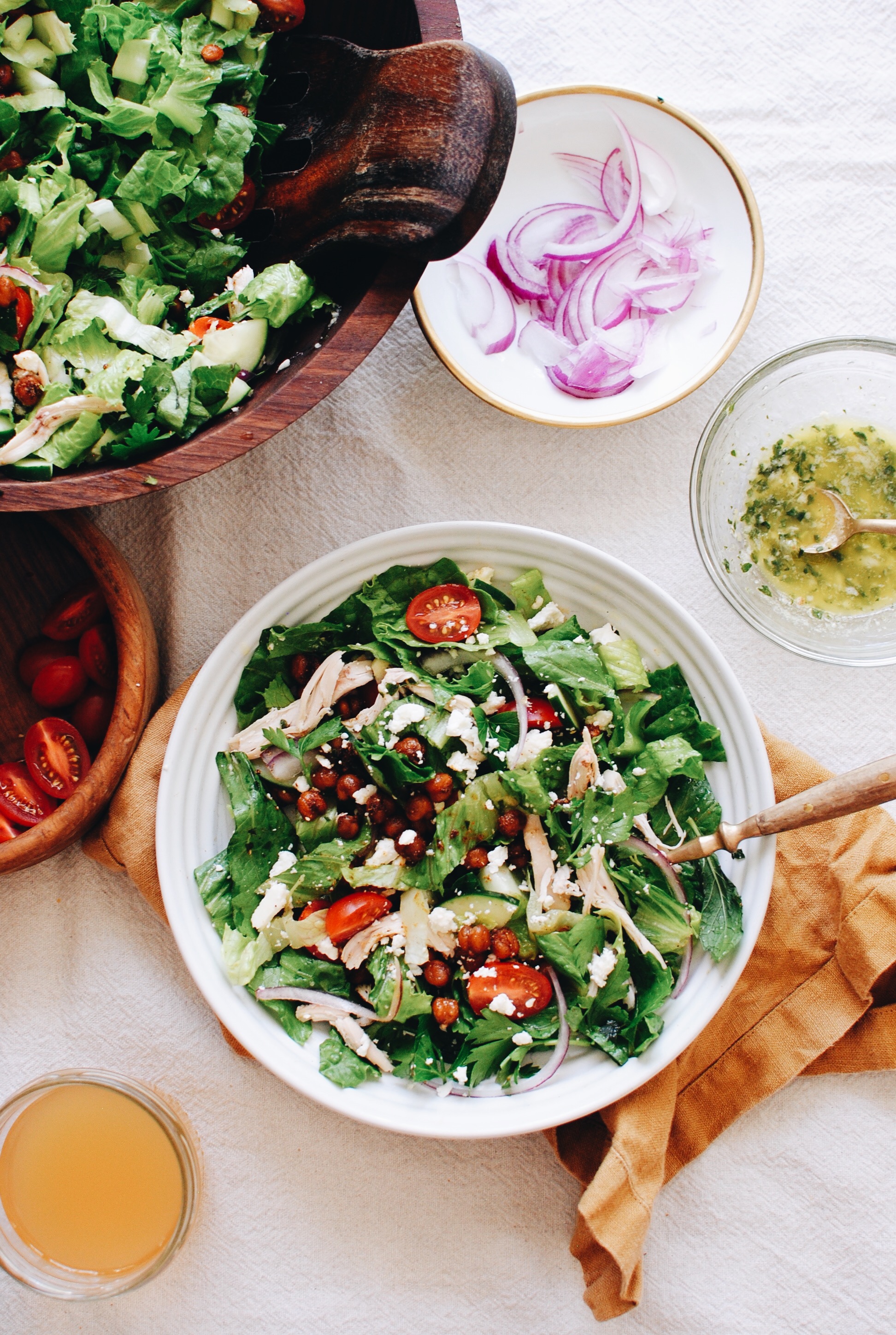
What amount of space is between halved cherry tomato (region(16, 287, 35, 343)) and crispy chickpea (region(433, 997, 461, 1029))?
1.32 meters

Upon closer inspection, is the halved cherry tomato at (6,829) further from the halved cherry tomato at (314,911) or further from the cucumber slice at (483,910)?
the cucumber slice at (483,910)

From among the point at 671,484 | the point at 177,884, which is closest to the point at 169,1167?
the point at 177,884

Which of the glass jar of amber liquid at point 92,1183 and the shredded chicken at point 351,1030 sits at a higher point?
the shredded chicken at point 351,1030

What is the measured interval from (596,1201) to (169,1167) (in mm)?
872

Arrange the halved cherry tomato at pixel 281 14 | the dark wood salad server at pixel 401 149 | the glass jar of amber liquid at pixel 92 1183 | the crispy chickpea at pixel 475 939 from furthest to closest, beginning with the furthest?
the glass jar of amber liquid at pixel 92 1183 < the crispy chickpea at pixel 475 939 < the halved cherry tomato at pixel 281 14 < the dark wood salad server at pixel 401 149

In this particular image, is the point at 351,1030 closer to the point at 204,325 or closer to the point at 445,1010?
the point at 445,1010

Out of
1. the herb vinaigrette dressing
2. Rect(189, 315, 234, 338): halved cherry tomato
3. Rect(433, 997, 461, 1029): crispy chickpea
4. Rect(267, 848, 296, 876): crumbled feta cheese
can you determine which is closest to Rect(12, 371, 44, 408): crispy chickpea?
Rect(189, 315, 234, 338): halved cherry tomato

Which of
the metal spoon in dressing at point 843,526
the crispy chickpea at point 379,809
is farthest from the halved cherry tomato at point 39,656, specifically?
the metal spoon in dressing at point 843,526

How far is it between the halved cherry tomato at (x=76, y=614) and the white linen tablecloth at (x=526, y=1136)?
154 mm

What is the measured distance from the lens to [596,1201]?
1835mm

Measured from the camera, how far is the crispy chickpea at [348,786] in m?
1.75

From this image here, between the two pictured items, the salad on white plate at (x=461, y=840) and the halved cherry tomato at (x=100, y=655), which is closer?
the salad on white plate at (x=461, y=840)

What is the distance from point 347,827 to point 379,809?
7cm

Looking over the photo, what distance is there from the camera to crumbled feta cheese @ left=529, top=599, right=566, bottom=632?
1.80m
